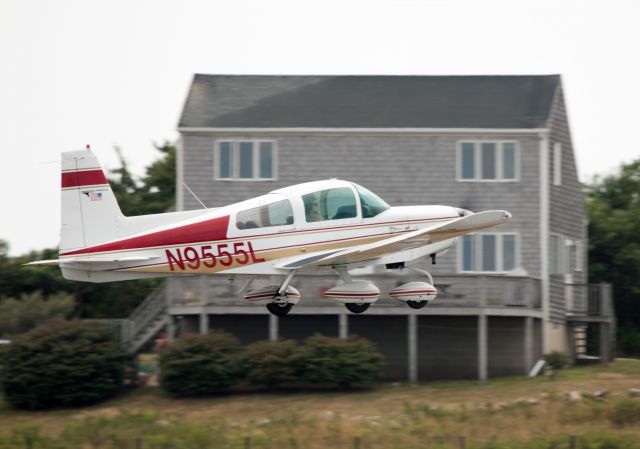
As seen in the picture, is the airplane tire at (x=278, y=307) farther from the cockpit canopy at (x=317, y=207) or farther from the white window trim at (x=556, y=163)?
the white window trim at (x=556, y=163)

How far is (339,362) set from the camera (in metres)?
34.9

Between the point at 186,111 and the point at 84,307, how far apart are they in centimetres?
1336

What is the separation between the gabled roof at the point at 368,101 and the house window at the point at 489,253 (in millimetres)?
3224

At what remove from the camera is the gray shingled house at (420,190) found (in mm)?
36188

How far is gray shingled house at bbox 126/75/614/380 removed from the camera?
36188mm

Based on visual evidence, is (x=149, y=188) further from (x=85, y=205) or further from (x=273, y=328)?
(x=85, y=205)

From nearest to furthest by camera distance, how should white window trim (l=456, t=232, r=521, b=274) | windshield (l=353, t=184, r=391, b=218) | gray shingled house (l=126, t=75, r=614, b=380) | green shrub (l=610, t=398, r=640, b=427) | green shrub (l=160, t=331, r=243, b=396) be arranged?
windshield (l=353, t=184, r=391, b=218), green shrub (l=610, t=398, r=640, b=427), green shrub (l=160, t=331, r=243, b=396), gray shingled house (l=126, t=75, r=614, b=380), white window trim (l=456, t=232, r=521, b=274)

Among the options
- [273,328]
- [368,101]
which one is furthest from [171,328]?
[368,101]

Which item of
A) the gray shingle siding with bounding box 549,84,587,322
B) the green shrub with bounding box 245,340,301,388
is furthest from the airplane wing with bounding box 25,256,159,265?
the gray shingle siding with bounding box 549,84,587,322

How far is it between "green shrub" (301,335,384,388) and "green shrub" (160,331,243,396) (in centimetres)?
198

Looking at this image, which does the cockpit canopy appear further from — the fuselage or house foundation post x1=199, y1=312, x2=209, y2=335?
house foundation post x1=199, y1=312, x2=209, y2=335

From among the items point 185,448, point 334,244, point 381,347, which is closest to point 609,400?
point 381,347

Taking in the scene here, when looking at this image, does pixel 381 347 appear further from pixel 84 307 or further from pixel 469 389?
pixel 84 307

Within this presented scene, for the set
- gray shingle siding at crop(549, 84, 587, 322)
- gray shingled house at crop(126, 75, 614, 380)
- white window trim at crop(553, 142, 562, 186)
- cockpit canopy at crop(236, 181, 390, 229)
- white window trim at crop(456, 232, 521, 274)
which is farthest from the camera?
white window trim at crop(553, 142, 562, 186)
